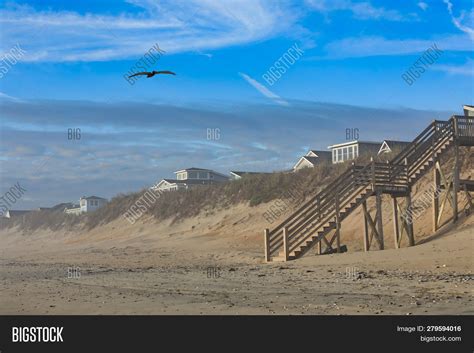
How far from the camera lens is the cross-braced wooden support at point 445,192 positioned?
27672mm

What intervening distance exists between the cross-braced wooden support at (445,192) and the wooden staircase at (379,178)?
2.64 ft

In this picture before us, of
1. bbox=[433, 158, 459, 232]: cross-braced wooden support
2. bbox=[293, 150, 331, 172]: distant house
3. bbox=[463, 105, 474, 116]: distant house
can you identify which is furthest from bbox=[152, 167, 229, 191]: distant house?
bbox=[433, 158, 459, 232]: cross-braced wooden support

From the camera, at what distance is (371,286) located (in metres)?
16.3

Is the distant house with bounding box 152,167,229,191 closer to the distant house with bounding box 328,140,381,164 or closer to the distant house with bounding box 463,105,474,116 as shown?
the distant house with bounding box 328,140,381,164

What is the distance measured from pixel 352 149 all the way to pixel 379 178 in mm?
44022

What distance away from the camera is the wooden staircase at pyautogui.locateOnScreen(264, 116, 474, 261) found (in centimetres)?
2623

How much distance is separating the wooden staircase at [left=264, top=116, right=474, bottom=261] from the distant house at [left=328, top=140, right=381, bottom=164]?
39.6 meters

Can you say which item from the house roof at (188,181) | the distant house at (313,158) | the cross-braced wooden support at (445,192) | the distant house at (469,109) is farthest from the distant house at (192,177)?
the cross-braced wooden support at (445,192)

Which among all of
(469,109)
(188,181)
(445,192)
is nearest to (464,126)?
(445,192)

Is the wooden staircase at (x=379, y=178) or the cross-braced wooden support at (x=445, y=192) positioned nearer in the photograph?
the wooden staircase at (x=379, y=178)

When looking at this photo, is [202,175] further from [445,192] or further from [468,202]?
[468,202]

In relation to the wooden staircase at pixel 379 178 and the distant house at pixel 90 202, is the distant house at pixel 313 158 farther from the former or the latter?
the wooden staircase at pixel 379 178
